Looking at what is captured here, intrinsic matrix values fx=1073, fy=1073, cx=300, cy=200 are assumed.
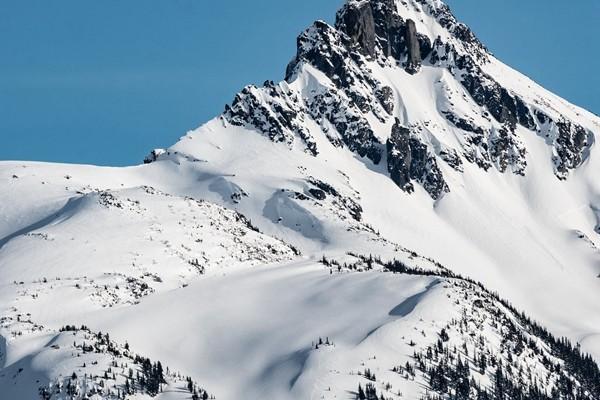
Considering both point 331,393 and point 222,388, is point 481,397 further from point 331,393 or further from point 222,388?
point 222,388

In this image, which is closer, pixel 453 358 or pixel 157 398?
pixel 157 398

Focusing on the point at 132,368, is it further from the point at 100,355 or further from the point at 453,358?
the point at 453,358

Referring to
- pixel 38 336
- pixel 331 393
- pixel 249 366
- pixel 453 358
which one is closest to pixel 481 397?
pixel 453 358

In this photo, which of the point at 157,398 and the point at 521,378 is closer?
the point at 157,398

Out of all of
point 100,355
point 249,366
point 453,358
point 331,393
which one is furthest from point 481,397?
point 100,355

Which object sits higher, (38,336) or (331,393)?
(38,336)

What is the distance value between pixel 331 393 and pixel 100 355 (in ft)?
125

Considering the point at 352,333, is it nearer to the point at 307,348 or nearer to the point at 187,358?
the point at 307,348

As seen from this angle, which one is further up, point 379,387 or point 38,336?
point 38,336

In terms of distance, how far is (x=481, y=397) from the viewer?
183375mm

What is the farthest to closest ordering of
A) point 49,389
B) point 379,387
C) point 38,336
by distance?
point 38,336
point 379,387
point 49,389

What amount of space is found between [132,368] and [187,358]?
22207mm

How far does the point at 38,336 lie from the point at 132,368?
24614mm

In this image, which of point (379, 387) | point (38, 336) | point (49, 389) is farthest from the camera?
point (38, 336)
